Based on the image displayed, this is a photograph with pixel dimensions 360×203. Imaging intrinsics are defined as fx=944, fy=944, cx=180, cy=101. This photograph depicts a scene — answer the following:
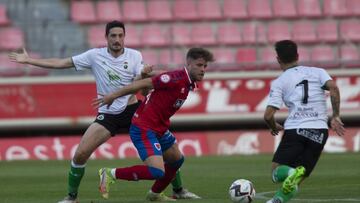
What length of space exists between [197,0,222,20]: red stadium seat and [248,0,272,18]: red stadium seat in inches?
35.3

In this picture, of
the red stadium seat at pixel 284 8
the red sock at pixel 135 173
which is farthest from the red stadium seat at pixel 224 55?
the red sock at pixel 135 173

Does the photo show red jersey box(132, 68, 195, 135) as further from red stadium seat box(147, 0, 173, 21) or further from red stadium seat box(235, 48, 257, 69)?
red stadium seat box(147, 0, 173, 21)

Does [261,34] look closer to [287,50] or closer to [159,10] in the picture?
[159,10]

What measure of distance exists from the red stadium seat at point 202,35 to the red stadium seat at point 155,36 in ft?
2.51

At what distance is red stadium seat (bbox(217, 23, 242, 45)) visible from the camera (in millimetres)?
25109

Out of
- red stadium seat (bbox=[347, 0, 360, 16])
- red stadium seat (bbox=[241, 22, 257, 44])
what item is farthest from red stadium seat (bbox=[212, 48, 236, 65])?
red stadium seat (bbox=[347, 0, 360, 16])

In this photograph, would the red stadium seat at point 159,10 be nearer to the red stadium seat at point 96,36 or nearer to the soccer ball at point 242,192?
the red stadium seat at point 96,36

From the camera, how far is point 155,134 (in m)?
10.6

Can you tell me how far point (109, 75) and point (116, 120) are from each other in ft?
1.84

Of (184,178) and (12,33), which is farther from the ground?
(12,33)

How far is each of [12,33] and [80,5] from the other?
238 centimetres

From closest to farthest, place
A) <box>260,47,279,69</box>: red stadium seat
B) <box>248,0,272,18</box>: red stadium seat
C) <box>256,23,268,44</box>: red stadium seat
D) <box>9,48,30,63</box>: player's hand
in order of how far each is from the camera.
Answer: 1. <box>9,48,30,63</box>: player's hand
2. <box>260,47,279,69</box>: red stadium seat
3. <box>256,23,268,44</box>: red stadium seat
4. <box>248,0,272,18</box>: red stadium seat

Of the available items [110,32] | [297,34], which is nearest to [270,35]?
[297,34]

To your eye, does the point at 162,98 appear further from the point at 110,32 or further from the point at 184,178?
the point at 184,178
